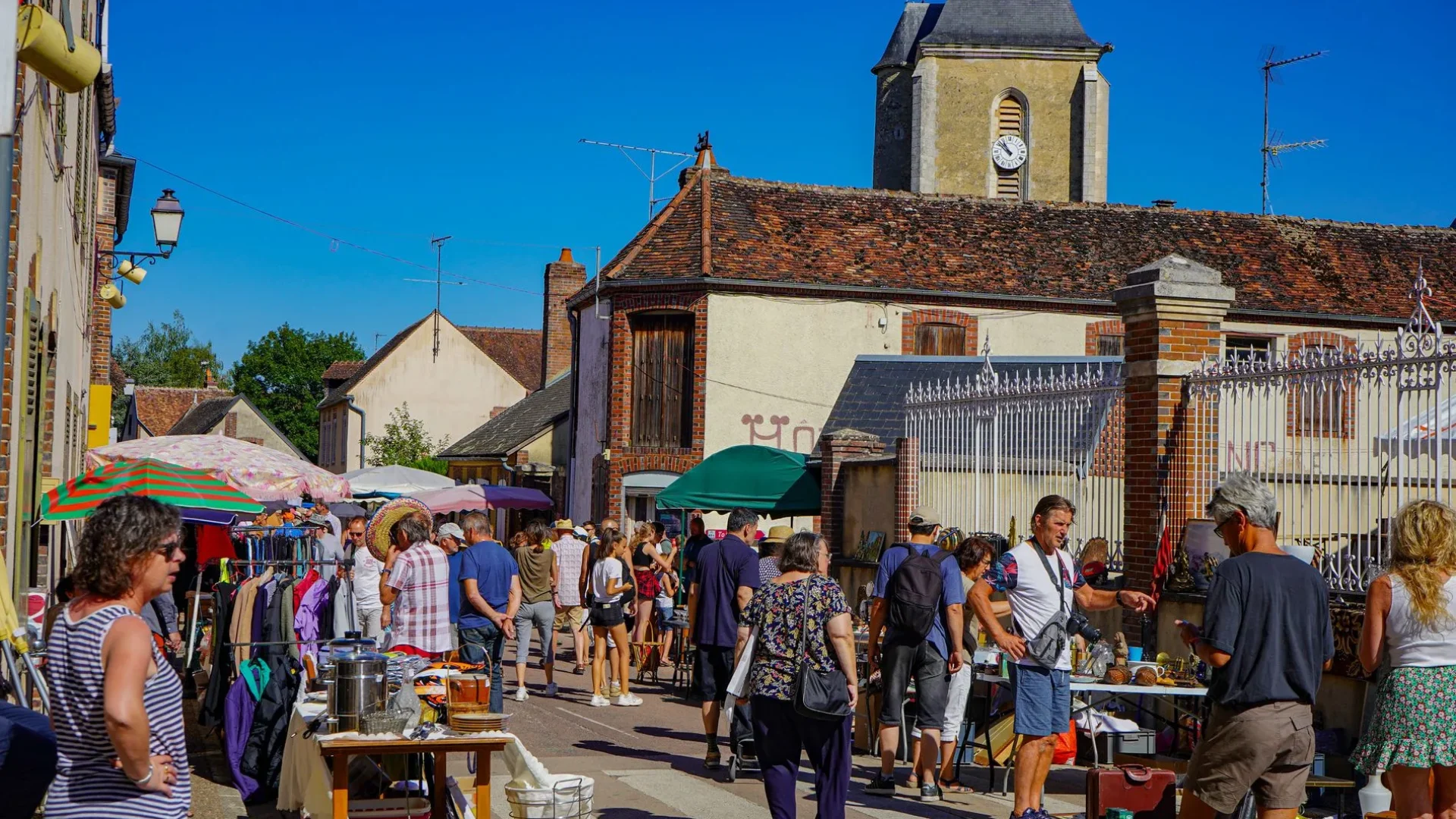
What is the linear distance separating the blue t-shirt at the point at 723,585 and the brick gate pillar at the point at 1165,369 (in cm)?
315

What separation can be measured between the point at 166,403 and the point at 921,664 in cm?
7269

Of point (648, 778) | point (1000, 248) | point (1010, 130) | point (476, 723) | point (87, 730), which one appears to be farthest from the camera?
point (1010, 130)

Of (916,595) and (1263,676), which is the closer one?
(1263,676)

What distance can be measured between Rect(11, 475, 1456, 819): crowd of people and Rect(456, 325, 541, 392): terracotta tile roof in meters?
44.3

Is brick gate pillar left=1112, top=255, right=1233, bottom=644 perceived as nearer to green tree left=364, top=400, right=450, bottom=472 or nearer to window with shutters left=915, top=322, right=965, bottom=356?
window with shutters left=915, top=322, right=965, bottom=356

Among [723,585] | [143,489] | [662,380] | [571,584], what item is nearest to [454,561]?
[143,489]

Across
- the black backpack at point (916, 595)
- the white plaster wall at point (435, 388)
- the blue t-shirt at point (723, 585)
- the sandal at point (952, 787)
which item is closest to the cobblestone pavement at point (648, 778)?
the sandal at point (952, 787)

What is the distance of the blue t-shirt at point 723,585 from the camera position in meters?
10.4

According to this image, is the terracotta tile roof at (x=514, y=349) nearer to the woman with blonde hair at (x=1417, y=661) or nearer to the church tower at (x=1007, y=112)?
the church tower at (x=1007, y=112)

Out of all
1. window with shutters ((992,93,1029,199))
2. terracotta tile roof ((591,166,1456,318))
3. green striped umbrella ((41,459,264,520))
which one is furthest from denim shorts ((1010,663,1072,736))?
window with shutters ((992,93,1029,199))

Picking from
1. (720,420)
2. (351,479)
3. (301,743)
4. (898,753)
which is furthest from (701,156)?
(301,743)

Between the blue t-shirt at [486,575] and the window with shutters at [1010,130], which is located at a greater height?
the window with shutters at [1010,130]

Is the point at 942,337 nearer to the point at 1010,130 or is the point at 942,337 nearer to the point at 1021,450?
the point at 1021,450

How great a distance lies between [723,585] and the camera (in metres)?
10.5
